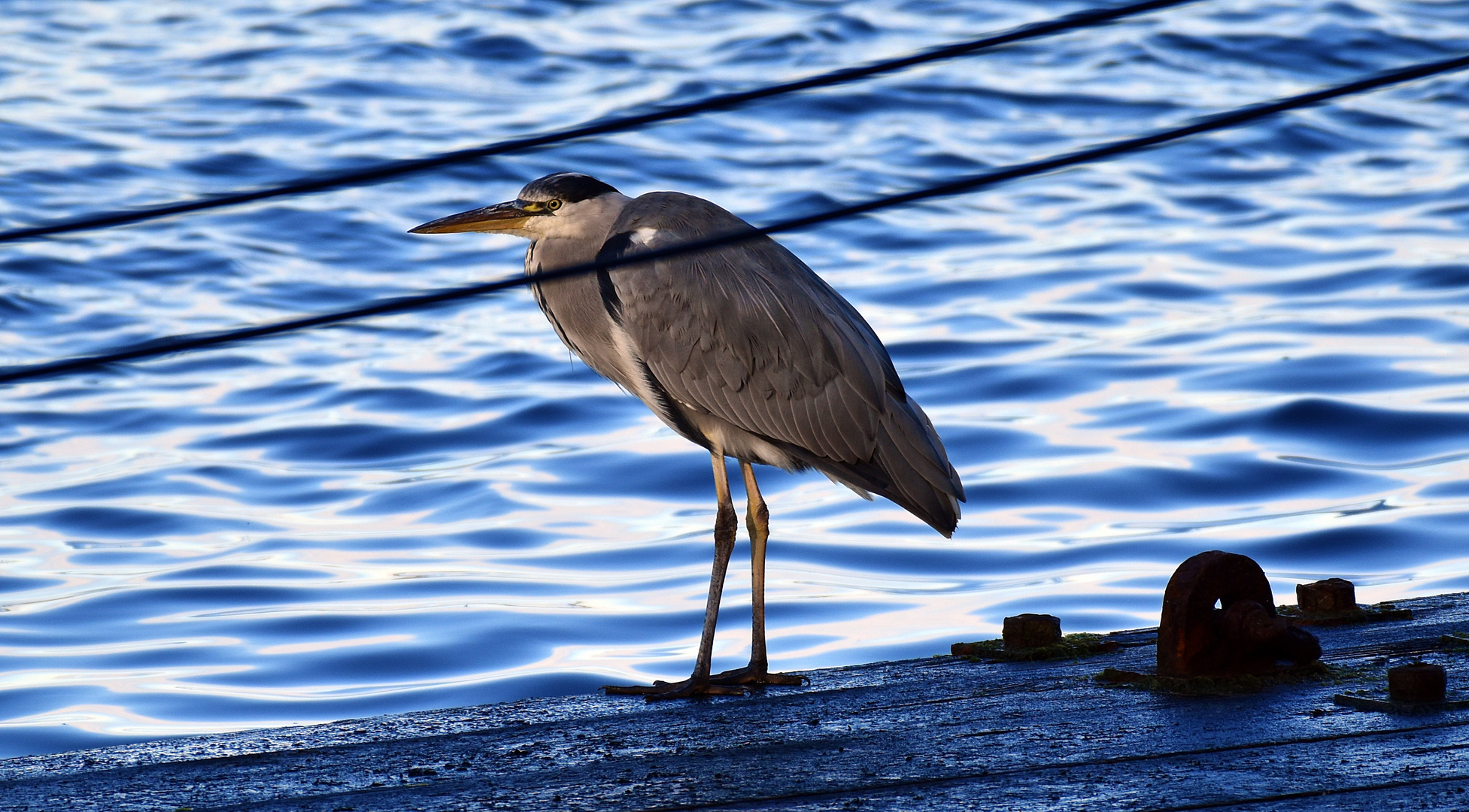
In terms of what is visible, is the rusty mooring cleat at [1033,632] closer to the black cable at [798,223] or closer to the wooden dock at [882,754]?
the wooden dock at [882,754]

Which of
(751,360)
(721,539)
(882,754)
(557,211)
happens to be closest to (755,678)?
(721,539)

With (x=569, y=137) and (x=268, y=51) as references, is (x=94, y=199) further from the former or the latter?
(x=569, y=137)

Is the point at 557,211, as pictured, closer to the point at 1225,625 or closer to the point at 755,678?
the point at 755,678

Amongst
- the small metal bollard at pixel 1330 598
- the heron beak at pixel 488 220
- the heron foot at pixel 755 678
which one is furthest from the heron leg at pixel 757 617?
the small metal bollard at pixel 1330 598

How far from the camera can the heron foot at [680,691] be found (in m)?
4.30

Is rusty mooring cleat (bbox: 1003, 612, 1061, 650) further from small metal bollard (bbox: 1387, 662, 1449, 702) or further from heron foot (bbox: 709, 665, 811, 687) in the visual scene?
small metal bollard (bbox: 1387, 662, 1449, 702)

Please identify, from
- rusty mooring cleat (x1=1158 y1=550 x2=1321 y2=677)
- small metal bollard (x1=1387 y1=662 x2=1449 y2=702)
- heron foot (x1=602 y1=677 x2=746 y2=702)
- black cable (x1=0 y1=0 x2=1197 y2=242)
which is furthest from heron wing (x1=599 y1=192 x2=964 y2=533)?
black cable (x1=0 y1=0 x2=1197 y2=242)

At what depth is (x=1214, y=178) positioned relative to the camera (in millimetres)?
19438

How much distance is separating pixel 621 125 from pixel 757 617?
2.33 metres

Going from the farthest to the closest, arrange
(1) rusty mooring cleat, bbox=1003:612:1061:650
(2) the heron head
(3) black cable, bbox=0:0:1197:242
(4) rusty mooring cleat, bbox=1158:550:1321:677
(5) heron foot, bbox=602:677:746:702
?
(2) the heron head, (5) heron foot, bbox=602:677:746:702, (1) rusty mooring cleat, bbox=1003:612:1061:650, (4) rusty mooring cleat, bbox=1158:550:1321:677, (3) black cable, bbox=0:0:1197:242

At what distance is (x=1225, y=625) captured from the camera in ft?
11.0

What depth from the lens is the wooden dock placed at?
8.95 feet

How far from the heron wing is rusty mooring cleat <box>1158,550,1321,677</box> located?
1.93 metres

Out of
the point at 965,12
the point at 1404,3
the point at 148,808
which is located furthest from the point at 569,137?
the point at 1404,3
